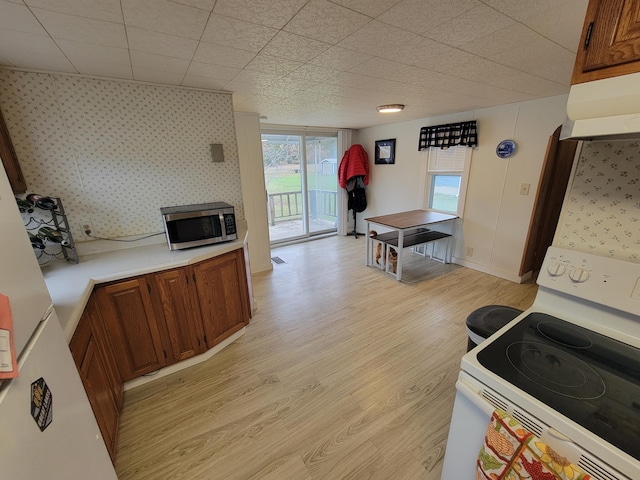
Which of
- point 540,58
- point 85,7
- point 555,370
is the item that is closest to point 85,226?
point 85,7

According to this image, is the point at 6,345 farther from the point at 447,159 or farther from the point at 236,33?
the point at 447,159

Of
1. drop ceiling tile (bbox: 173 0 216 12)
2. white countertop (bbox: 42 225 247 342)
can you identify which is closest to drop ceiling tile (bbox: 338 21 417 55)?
drop ceiling tile (bbox: 173 0 216 12)

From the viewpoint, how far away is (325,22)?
1.22 meters

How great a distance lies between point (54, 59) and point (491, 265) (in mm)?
4700

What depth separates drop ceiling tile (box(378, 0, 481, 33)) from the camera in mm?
Result: 1101

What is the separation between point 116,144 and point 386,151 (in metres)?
4.04

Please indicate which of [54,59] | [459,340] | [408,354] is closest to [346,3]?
[54,59]

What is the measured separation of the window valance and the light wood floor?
6.76 ft

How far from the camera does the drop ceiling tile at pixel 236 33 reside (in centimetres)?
121

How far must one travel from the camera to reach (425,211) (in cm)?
428

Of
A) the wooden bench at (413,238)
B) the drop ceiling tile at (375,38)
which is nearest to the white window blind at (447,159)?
the wooden bench at (413,238)

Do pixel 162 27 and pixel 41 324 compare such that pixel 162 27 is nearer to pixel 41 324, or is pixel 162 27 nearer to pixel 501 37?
pixel 41 324

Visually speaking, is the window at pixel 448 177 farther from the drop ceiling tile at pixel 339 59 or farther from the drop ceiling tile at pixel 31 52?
the drop ceiling tile at pixel 31 52

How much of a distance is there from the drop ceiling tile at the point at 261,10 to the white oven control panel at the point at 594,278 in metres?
1.57
